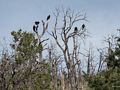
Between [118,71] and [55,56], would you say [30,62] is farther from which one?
[55,56]

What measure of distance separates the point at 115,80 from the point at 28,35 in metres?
9.27

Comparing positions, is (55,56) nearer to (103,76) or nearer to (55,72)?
(55,72)

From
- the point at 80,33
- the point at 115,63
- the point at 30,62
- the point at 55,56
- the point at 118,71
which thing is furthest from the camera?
the point at 55,56

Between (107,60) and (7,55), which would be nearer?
(7,55)

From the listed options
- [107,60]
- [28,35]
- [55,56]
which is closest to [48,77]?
[28,35]

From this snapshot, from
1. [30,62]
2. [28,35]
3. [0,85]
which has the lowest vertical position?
[0,85]

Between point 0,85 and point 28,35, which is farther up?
point 28,35

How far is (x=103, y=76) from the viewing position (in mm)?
21922

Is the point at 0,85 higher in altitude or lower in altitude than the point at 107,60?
lower

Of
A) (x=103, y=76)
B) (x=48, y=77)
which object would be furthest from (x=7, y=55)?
(x=48, y=77)

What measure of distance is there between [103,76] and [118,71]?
7.53 ft

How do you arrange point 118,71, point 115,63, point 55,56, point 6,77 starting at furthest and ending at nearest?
point 55,56 → point 115,63 → point 118,71 → point 6,77

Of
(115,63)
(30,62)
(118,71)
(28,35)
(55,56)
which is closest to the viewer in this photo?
(30,62)

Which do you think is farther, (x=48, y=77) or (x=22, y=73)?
(x=48, y=77)
